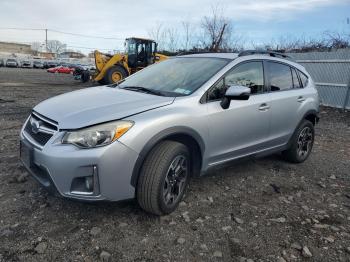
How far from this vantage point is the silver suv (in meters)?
2.94

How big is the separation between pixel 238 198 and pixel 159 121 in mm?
1519

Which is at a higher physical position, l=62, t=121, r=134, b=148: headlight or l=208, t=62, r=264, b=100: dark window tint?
l=208, t=62, r=264, b=100: dark window tint

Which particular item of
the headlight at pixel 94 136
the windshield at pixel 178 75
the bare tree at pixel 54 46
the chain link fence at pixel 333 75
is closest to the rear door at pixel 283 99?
the windshield at pixel 178 75

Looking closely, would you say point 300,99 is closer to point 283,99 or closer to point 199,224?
point 283,99

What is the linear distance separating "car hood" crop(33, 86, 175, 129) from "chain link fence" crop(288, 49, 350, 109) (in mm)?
10034

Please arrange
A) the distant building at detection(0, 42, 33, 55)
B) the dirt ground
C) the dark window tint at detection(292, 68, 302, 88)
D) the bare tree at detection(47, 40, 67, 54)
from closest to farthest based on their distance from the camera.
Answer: the dirt ground → the dark window tint at detection(292, 68, 302, 88) → the distant building at detection(0, 42, 33, 55) → the bare tree at detection(47, 40, 67, 54)

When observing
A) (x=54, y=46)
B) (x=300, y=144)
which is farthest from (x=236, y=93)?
(x=54, y=46)

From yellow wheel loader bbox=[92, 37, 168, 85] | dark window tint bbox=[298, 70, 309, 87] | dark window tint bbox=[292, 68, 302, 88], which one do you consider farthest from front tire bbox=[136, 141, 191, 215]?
yellow wheel loader bbox=[92, 37, 168, 85]

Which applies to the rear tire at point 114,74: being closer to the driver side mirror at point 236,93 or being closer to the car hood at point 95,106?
the car hood at point 95,106

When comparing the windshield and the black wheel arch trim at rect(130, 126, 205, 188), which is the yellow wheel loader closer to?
the windshield

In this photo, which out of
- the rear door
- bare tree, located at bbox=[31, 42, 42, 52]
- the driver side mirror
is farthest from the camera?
bare tree, located at bbox=[31, 42, 42, 52]

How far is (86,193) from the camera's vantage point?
2971 mm

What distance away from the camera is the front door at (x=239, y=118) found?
12.3 ft

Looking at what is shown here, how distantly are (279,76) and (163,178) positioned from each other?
8.50ft
